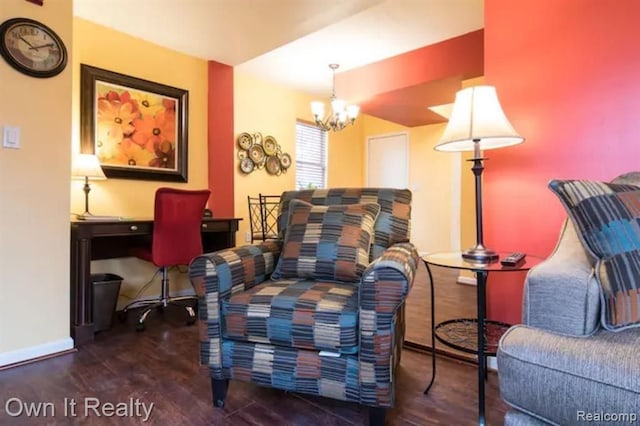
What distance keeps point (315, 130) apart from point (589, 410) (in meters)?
4.84

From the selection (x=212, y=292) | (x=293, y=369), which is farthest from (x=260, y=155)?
(x=293, y=369)

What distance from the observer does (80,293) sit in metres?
2.23

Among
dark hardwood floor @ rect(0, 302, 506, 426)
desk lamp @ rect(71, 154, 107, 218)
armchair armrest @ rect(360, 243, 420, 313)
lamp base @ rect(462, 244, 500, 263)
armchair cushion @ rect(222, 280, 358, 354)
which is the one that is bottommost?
dark hardwood floor @ rect(0, 302, 506, 426)

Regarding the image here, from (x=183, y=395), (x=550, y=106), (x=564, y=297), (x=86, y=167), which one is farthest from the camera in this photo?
(x=86, y=167)

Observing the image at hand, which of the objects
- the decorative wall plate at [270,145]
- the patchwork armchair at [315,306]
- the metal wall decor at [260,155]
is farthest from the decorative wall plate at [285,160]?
the patchwork armchair at [315,306]

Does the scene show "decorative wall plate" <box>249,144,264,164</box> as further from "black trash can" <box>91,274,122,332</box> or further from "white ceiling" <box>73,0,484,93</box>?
"black trash can" <box>91,274,122,332</box>

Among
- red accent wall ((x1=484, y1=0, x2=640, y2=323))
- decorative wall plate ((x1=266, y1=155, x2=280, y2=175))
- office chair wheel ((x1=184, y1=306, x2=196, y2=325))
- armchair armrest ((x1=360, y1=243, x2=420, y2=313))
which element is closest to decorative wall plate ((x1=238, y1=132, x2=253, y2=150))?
decorative wall plate ((x1=266, y1=155, x2=280, y2=175))

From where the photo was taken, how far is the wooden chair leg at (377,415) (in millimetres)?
1278

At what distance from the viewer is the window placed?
510 cm

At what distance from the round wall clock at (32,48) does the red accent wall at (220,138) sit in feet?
4.85

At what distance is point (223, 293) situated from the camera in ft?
4.80

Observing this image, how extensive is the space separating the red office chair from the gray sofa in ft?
6.99

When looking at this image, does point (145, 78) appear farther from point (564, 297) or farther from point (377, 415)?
point (564, 297)

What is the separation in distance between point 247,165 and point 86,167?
6.43ft
